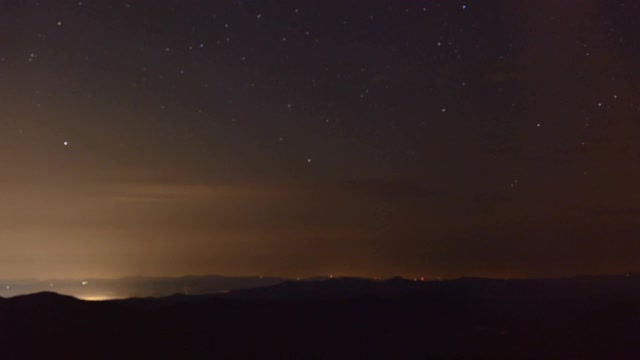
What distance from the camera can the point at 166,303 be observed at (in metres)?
29.4

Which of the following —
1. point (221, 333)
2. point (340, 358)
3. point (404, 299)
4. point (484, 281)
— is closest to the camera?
point (340, 358)

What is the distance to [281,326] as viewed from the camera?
27969mm

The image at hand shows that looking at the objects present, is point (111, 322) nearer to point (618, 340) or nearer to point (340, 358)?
point (340, 358)

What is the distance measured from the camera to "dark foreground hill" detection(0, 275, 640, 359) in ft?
78.2

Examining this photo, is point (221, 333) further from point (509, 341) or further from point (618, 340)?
point (618, 340)

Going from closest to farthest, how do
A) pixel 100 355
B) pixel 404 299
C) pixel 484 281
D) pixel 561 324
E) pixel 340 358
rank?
pixel 100 355, pixel 340 358, pixel 561 324, pixel 404 299, pixel 484 281

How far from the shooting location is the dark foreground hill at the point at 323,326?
23844mm

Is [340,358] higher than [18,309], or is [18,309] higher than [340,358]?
[18,309]

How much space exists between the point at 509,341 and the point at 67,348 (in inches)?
501

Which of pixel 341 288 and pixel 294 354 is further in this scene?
pixel 341 288

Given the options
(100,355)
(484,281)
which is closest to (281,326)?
(100,355)

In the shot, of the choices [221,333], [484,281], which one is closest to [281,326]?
[221,333]

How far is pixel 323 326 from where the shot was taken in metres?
28.9

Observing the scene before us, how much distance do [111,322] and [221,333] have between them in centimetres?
320
